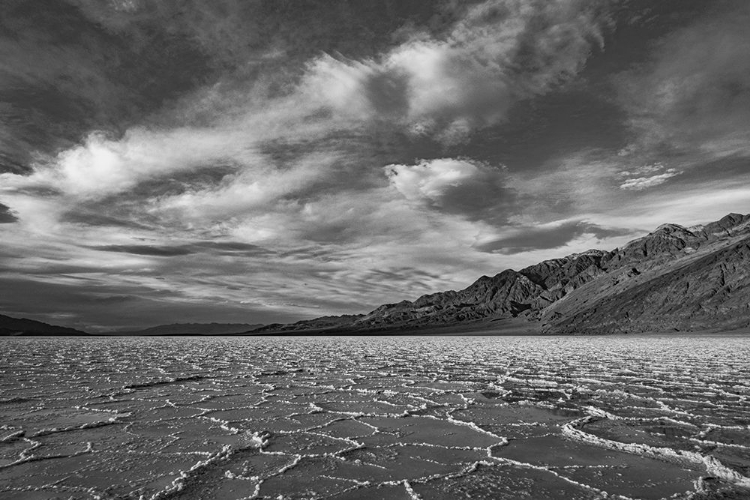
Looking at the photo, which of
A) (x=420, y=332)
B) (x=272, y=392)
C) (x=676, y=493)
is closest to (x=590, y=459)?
(x=676, y=493)

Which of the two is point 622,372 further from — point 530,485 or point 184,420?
point 184,420

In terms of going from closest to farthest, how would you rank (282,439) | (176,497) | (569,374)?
(176,497), (282,439), (569,374)

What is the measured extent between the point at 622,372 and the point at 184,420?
11.4m

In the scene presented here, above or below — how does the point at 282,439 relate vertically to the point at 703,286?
below

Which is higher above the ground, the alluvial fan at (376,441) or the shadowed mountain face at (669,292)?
the shadowed mountain face at (669,292)

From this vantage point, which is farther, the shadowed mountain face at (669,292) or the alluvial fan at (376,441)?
the shadowed mountain face at (669,292)

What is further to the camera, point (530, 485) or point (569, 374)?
point (569, 374)

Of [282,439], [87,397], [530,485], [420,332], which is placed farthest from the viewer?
[420,332]

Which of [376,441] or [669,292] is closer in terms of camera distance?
[376,441]

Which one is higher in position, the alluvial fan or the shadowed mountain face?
the shadowed mountain face

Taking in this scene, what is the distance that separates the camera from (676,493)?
11.6 feet

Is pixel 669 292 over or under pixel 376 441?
over

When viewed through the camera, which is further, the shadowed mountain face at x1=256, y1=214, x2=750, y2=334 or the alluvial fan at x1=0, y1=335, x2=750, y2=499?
the shadowed mountain face at x1=256, y1=214, x2=750, y2=334

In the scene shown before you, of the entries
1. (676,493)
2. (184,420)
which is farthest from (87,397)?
(676,493)
